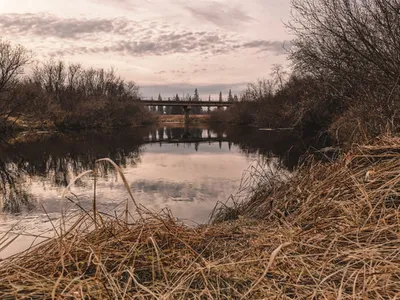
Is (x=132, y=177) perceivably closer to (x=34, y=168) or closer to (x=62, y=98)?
(x=34, y=168)

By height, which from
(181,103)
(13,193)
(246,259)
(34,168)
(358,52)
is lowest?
(13,193)

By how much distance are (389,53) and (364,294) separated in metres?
10.3

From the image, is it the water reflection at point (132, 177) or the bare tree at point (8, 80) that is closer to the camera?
the water reflection at point (132, 177)

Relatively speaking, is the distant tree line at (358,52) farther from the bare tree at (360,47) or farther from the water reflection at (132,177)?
the water reflection at (132,177)

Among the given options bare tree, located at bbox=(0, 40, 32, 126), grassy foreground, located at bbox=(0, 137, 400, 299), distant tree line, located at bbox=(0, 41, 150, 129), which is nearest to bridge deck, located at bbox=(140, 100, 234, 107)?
distant tree line, located at bbox=(0, 41, 150, 129)

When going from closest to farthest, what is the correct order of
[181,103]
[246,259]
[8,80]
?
[246,259] < [8,80] < [181,103]

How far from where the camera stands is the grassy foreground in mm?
1805

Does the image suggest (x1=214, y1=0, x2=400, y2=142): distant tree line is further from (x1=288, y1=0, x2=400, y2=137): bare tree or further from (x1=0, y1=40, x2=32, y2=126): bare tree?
(x1=0, y1=40, x2=32, y2=126): bare tree

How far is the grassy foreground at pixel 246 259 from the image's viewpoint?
1.80 metres

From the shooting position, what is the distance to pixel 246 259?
228 cm

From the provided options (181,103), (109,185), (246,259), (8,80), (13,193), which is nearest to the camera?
(246,259)

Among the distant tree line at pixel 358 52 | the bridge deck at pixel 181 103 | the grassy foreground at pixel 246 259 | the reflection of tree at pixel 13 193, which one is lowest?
the reflection of tree at pixel 13 193

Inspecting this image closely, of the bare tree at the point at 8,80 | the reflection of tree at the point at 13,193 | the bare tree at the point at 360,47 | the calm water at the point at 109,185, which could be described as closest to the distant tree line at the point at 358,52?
the bare tree at the point at 360,47

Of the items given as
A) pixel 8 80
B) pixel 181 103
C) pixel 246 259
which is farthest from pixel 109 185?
pixel 181 103
